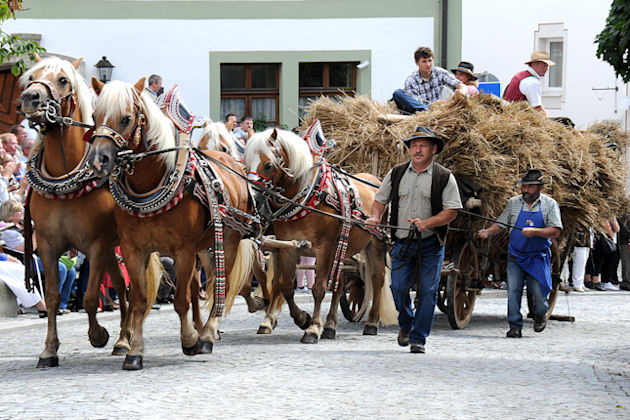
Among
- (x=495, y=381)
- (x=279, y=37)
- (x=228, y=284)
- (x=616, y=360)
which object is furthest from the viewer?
(x=279, y=37)

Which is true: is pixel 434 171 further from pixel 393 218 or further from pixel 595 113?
pixel 595 113

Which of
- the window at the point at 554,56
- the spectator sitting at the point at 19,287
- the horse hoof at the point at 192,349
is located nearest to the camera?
the horse hoof at the point at 192,349

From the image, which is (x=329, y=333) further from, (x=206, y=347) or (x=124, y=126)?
(x=124, y=126)

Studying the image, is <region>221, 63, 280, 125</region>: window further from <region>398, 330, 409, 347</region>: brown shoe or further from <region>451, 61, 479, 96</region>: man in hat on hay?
<region>398, 330, 409, 347</region>: brown shoe

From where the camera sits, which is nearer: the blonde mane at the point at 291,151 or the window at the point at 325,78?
the blonde mane at the point at 291,151

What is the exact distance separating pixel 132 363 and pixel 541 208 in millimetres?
5098

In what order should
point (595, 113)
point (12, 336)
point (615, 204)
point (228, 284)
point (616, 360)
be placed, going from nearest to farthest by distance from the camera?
point (616, 360), point (228, 284), point (12, 336), point (615, 204), point (595, 113)

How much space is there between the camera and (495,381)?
793cm

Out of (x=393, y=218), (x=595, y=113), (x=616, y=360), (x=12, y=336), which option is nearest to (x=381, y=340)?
(x=393, y=218)

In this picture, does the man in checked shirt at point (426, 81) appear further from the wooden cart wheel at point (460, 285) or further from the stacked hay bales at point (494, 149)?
the wooden cart wheel at point (460, 285)

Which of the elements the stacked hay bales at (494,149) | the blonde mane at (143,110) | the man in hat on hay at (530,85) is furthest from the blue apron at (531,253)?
the blonde mane at (143,110)

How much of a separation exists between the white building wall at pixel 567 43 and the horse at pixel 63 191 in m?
15.0

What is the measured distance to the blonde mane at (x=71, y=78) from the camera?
8328mm

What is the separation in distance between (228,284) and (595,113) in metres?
15.7
